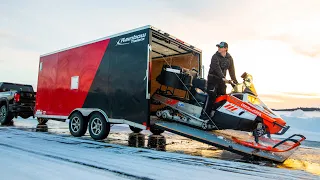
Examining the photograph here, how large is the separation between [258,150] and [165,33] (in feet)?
13.3

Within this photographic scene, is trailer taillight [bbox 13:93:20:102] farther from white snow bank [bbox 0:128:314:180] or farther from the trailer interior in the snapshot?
white snow bank [bbox 0:128:314:180]

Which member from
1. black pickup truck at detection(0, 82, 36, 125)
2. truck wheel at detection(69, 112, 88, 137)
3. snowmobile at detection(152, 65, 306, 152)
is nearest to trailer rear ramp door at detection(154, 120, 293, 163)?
snowmobile at detection(152, 65, 306, 152)

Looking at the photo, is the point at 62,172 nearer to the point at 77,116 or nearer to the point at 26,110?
the point at 77,116

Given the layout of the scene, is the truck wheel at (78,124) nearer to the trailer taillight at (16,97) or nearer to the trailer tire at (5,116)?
the trailer taillight at (16,97)

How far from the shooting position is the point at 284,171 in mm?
4367

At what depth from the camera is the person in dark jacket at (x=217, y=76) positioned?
22.5 feet

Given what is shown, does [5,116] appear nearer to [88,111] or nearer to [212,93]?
[88,111]

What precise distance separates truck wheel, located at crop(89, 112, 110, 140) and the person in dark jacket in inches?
108

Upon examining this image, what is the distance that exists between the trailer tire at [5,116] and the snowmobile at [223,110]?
7.41 m

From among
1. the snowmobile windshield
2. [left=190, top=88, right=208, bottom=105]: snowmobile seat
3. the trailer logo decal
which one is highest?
the trailer logo decal

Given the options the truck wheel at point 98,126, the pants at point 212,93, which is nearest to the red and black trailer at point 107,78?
the truck wheel at point 98,126

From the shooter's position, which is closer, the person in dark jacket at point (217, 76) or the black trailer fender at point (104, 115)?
the person in dark jacket at point (217, 76)

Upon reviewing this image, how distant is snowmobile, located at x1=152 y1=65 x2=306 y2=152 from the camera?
600cm

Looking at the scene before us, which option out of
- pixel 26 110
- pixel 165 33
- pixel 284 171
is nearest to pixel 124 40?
pixel 165 33
